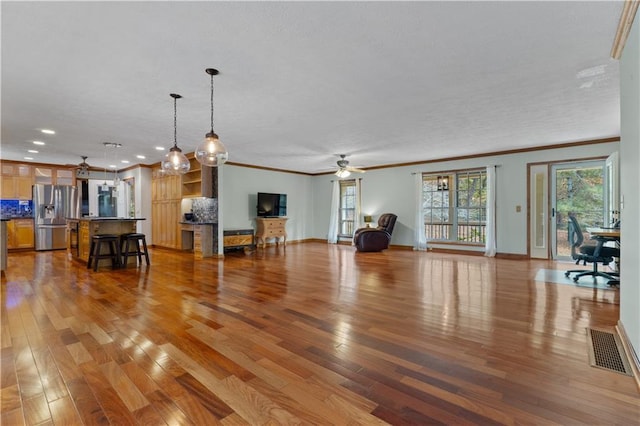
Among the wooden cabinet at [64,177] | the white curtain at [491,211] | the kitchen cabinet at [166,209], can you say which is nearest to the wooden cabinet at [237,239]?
the kitchen cabinet at [166,209]

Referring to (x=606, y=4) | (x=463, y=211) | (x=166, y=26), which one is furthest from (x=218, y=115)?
(x=463, y=211)

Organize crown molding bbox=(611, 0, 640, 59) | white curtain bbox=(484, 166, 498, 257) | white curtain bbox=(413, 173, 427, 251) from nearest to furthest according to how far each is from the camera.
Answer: crown molding bbox=(611, 0, 640, 59) → white curtain bbox=(484, 166, 498, 257) → white curtain bbox=(413, 173, 427, 251)

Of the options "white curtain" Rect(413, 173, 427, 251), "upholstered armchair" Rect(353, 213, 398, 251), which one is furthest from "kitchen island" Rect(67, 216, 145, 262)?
"white curtain" Rect(413, 173, 427, 251)

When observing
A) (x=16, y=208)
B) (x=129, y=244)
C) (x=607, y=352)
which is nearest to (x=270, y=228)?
(x=129, y=244)

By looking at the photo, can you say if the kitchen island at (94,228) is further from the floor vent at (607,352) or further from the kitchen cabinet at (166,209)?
the floor vent at (607,352)

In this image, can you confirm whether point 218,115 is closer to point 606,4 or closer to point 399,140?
point 399,140

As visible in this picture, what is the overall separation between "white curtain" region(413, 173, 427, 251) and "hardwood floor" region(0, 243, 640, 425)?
13.0ft

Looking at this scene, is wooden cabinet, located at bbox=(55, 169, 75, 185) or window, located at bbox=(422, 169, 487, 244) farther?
wooden cabinet, located at bbox=(55, 169, 75, 185)

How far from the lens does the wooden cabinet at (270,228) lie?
29.6ft

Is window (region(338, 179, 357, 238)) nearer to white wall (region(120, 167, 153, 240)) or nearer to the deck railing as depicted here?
the deck railing

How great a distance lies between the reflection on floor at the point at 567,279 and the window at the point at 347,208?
5.75 m

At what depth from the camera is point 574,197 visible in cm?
640

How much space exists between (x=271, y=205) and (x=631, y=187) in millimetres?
8114

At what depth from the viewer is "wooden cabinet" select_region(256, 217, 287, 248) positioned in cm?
903
